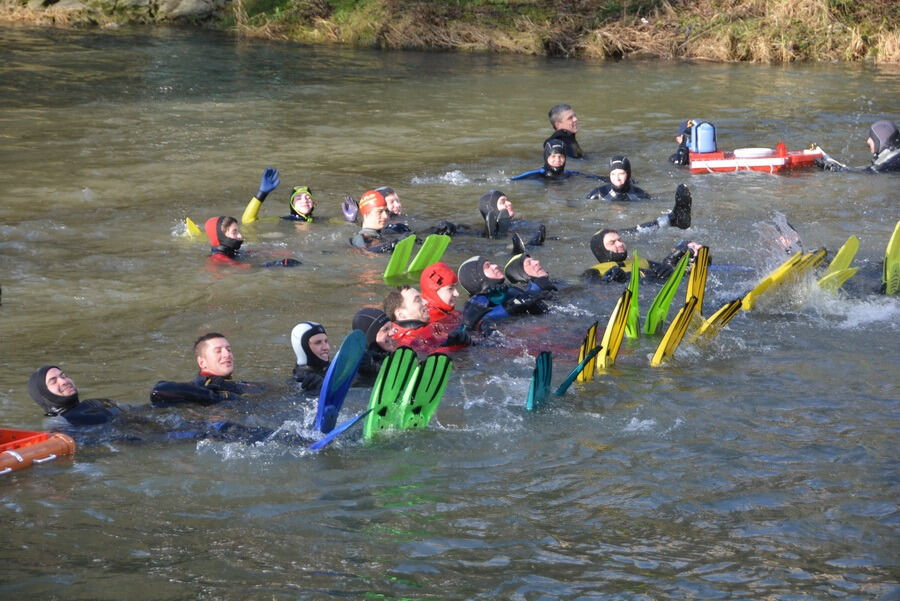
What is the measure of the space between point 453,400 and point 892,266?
12.3 ft

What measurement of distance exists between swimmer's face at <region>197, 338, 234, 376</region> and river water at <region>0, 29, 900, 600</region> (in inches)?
13.6

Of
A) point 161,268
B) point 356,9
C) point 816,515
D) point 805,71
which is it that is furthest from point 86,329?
point 356,9

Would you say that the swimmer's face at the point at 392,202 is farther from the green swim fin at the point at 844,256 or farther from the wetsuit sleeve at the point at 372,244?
the green swim fin at the point at 844,256

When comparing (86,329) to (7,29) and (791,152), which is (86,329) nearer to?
(791,152)

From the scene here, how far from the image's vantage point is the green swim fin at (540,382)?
21.0 feet

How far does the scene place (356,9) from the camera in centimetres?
2686

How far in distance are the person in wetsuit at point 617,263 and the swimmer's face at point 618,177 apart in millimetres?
2550

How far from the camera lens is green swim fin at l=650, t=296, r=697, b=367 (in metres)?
7.23

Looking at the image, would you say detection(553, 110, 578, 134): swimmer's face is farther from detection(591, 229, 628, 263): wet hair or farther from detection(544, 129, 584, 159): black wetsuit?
detection(591, 229, 628, 263): wet hair

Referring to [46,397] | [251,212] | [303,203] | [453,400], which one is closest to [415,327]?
[453,400]

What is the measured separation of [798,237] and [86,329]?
5799 millimetres

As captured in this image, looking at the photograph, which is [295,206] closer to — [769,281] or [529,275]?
[529,275]

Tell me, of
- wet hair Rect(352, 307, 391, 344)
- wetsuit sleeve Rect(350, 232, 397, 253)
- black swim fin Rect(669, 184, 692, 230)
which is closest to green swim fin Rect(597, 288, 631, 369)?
wet hair Rect(352, 307, 391, 344)

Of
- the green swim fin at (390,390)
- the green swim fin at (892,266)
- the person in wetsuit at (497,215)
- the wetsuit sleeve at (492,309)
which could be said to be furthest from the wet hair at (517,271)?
the green swim fin at (390,390)
